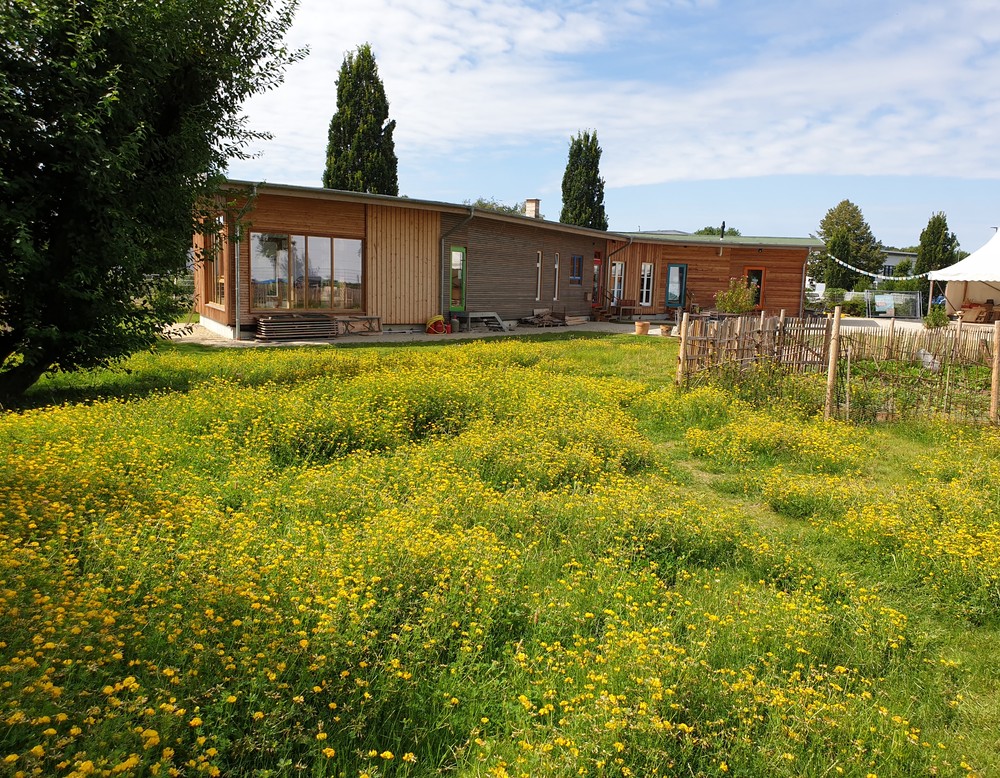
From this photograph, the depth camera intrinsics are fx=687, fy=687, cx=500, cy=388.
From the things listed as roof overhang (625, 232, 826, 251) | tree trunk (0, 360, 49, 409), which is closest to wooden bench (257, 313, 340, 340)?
tree trunk (0, 360, 49, 409)

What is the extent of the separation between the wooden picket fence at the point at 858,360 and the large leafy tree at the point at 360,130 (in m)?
25.3

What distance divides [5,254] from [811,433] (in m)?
8.95

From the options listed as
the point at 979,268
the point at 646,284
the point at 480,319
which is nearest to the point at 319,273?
the point at 480,319

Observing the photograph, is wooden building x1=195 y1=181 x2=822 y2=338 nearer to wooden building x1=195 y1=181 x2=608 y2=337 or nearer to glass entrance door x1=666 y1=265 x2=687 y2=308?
wooden building x1=195 y1=181 x2=608 y2=337

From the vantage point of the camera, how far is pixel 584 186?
1810 inches

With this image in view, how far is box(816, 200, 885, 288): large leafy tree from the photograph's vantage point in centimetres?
5691

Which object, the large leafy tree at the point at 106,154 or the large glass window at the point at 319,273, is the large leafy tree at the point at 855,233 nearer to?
the large glass window at the point at 319,273

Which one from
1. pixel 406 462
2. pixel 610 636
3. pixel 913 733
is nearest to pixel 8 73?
pixel 406 462

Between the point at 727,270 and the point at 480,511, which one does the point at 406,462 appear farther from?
the point at 727,270

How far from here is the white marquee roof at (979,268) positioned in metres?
26.0

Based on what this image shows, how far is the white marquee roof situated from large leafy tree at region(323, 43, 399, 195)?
24.6 metres

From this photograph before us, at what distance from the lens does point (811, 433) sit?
27.3 feet

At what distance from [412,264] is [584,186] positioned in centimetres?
2925

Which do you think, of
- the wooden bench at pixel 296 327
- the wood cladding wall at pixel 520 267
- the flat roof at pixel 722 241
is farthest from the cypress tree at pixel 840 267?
the wooden bench at pixel 296 327
